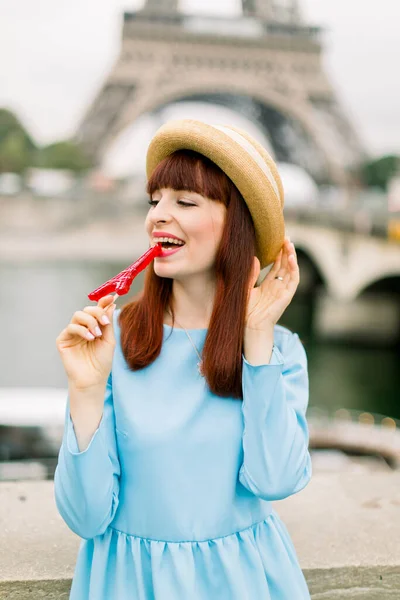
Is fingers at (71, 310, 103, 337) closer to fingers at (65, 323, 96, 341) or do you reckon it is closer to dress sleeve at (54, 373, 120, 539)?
fingers at (65, 323, 96, 341)

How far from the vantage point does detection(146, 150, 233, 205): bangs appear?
120 cm

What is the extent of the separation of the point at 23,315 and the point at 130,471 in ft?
45.1

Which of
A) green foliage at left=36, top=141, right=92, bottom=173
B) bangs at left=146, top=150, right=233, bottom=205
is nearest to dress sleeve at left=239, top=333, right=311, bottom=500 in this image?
bangs at left=146, top=150, right=233, bottom=205

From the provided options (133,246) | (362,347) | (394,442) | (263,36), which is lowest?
(133,246)

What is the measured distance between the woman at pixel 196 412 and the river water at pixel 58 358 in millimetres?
8723

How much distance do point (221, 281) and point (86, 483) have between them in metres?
0.38

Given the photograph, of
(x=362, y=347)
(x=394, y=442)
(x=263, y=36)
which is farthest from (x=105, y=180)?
(x=394, y=442)

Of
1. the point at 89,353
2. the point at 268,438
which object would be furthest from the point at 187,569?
the point at 89,353

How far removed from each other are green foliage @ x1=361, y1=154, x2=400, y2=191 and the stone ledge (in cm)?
3141

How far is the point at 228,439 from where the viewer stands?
3.79 ft

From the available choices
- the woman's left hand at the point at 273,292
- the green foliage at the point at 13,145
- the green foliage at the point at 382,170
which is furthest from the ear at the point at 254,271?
the green foliage at the point at 382,170

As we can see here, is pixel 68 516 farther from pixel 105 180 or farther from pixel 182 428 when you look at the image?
pixel 105 180

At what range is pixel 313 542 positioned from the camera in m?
1.44

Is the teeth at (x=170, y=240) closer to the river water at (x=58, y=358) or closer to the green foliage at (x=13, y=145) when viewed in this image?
the river water at (x=58, y=358)
